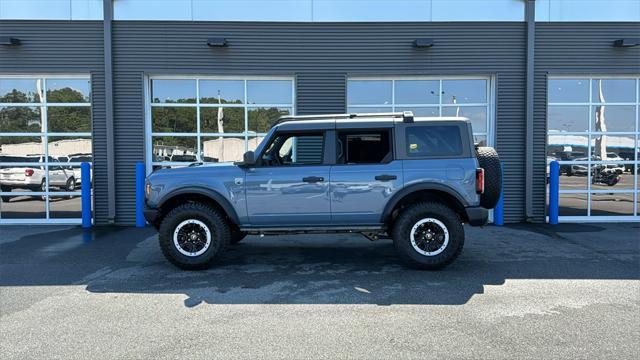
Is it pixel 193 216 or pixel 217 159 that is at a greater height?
pixel 217 159

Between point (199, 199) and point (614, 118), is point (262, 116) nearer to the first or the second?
point (199, 199)

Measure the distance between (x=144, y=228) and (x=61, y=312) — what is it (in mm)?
5235

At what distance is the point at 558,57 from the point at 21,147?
40.0ft

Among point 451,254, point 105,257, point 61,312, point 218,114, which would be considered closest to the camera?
point 61,312

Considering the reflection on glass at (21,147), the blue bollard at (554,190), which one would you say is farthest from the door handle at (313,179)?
the reflection on glass at (21,147)

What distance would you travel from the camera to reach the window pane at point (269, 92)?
1054cm

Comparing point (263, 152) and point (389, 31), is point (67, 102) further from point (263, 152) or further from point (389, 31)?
point (389, 31)

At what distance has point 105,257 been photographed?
714 centimetres

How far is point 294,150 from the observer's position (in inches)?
256

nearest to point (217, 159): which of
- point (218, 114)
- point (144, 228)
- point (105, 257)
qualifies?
point (218, 114)

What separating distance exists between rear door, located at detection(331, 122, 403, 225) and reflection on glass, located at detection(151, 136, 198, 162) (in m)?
5.32

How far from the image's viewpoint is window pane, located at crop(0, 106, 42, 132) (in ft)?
34.1

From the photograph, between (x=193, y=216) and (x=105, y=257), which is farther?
(x=105, y=257)

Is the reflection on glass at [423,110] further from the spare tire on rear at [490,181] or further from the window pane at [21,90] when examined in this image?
the window pane at [21,90]
